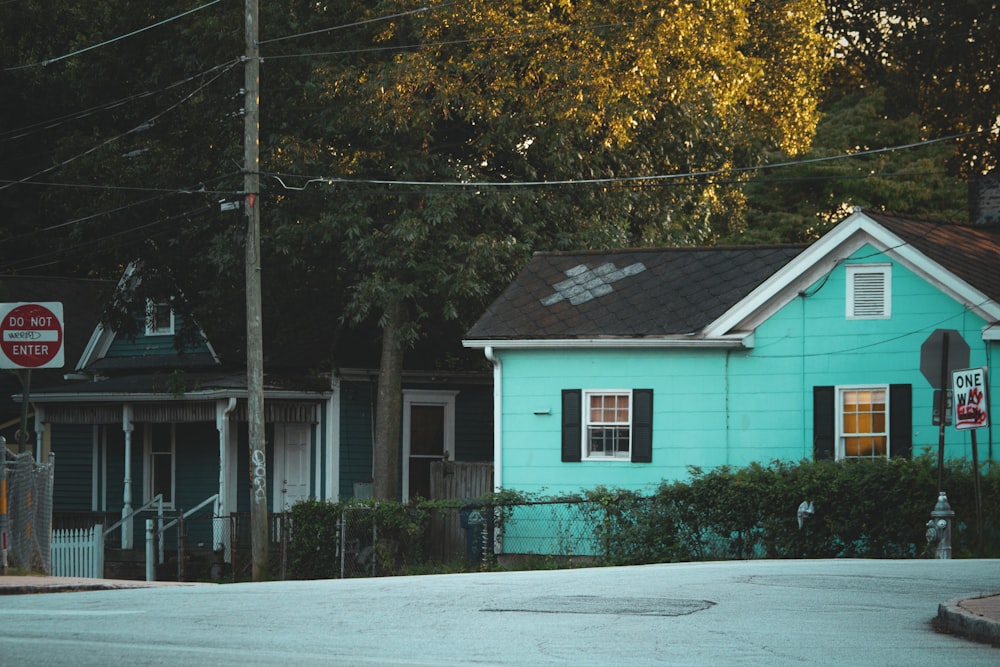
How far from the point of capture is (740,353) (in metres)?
27.5

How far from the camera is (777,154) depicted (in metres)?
45.1

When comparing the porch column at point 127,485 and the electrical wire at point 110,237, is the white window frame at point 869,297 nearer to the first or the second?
the electrical wire at point 110,237

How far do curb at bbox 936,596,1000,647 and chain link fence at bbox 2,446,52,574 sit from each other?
39.5 ft

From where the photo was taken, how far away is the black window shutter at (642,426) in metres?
27.9

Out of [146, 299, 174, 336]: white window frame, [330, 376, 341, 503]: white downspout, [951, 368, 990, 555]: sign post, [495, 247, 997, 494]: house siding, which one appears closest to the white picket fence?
[330, 376, 341, 503]: white downspout

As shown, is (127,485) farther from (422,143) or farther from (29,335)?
(29,335)

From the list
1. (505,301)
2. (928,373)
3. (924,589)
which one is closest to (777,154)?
(505,301)

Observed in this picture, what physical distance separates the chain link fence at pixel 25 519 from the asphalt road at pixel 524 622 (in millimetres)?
3384

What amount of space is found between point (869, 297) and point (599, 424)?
527 cm

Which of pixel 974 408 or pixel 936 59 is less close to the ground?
pixel 936 59

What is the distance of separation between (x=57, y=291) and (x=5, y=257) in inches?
267

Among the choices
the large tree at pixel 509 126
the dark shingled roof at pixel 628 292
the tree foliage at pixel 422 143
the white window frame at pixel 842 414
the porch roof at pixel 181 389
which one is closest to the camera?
the white window frame at pixel 842 414

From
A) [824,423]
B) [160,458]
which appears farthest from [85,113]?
[824,423]

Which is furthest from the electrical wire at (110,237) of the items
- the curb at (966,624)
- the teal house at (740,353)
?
the curb at (966,624)
